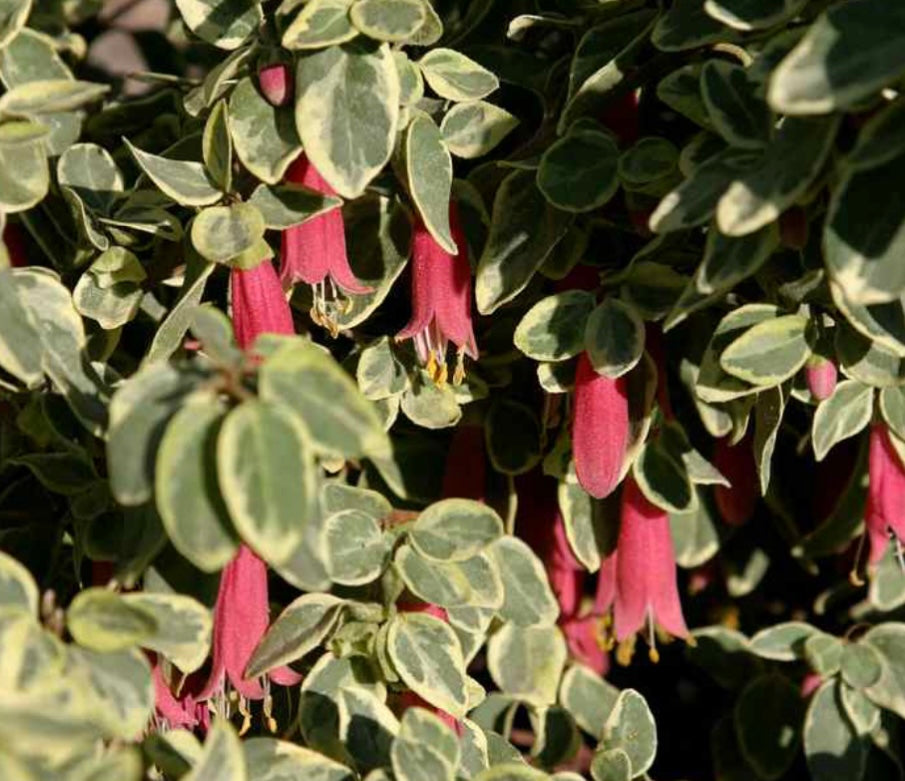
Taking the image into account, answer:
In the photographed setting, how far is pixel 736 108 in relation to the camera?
3.18 feet

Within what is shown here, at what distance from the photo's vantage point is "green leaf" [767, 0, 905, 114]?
75 cm

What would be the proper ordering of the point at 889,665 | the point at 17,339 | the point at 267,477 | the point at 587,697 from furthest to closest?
the point at 587,697
the point at 889,665
the point at 17,339
the point at 267,477

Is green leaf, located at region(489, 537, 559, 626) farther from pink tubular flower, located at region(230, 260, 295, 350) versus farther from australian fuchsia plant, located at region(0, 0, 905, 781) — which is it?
pink tubular flower, located at region(230, 260, 295, 350)

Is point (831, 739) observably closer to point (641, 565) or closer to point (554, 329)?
point (641, 565)

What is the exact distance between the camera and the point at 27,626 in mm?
814

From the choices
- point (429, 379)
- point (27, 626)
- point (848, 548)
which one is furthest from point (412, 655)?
point (848, 548)

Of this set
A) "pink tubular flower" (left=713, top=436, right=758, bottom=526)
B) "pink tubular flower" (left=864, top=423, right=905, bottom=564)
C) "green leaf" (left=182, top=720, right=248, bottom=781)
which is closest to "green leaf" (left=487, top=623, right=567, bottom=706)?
"pink tubular flower" (left=713, top=436, right=758, bottom=526)

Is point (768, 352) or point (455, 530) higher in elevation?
point (768, 352)

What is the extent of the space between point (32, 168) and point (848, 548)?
97cm

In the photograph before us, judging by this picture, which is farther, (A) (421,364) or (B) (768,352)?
(A) (421,364)

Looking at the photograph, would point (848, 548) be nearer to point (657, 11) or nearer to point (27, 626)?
point (657, 11)

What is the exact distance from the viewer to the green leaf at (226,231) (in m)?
1.00

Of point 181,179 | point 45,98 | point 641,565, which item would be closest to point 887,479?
point 641,565

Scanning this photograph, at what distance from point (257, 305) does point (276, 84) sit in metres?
0.15
